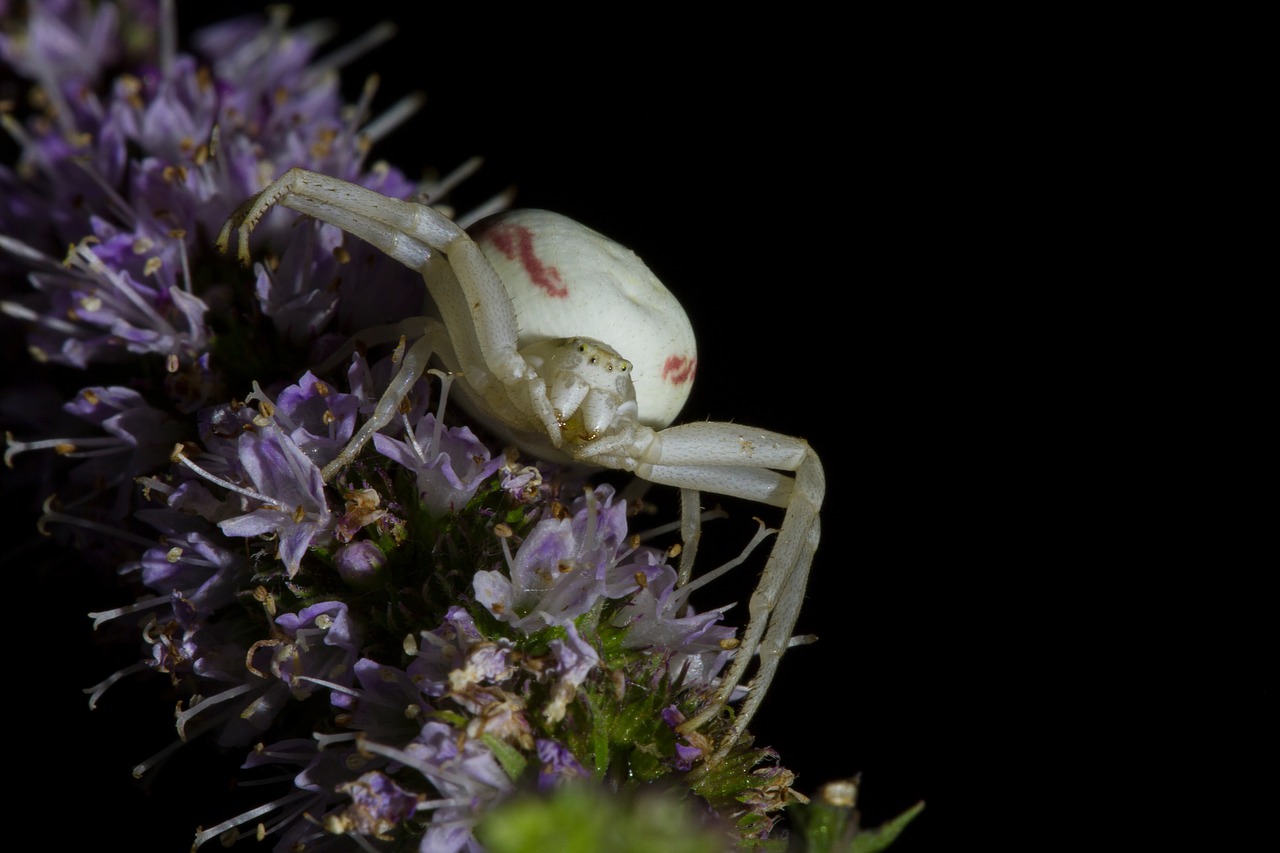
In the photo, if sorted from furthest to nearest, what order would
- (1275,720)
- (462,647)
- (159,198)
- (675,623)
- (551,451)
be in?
1. (1275,720)
2. (159,198)
3. (551,451)
4. (675,623)
5. (462,647)

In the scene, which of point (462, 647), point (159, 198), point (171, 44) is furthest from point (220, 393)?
point (171, 44)

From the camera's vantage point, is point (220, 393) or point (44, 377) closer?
point (220, 393)

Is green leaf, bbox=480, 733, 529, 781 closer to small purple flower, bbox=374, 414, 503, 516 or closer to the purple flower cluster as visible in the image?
the purple flower cluster

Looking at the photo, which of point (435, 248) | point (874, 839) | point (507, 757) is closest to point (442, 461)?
point (435, 248)

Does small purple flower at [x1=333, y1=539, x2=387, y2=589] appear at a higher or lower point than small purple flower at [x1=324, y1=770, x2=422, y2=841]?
higher

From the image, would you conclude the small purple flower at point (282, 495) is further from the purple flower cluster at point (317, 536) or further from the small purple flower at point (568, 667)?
the small purple flower at point (568, 667)

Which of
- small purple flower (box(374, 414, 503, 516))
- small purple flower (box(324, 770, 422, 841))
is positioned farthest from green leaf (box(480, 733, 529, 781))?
small purple flower (box(374, 414, 503, 516))

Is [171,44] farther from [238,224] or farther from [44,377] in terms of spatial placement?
[238,224]

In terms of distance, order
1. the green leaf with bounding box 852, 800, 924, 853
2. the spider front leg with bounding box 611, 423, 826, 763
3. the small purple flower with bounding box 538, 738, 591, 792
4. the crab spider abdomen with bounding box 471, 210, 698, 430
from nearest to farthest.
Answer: the green leaf with bounding box 852, 800, 924, 853 < the small purple flower with bounding box 538, 738, 591, 792 < the spider front leg with bounding box 611, 423, 826, 763 < the crab spider abdomen with bounding box 471, 210, 698, 430
